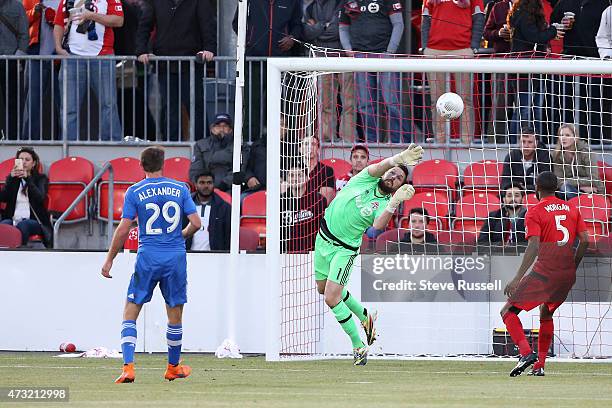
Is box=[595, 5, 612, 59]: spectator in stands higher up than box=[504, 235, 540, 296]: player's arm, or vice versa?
box=[595, 5, 612, 59]: spectator in stands

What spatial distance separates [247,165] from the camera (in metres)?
17.8

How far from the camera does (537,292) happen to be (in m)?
12.8

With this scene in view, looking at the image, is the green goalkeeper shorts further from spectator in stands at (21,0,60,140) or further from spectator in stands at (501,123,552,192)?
spectator in stands at (21,0,60,140)

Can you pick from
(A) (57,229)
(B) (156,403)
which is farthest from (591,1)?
(B) (156,403)

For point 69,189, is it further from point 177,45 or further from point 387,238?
point 387,238

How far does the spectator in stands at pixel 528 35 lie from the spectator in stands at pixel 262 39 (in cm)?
282

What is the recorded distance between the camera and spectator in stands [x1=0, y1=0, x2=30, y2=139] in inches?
747

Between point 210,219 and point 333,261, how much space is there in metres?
2.94

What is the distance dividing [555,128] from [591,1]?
77.2 inches

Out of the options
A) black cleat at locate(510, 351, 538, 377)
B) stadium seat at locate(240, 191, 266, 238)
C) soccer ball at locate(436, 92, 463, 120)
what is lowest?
black cleat at locate(510, 351, 538, 377)

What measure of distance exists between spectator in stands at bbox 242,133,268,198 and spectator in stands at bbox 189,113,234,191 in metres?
0.24

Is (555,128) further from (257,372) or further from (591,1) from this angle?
(257,372)

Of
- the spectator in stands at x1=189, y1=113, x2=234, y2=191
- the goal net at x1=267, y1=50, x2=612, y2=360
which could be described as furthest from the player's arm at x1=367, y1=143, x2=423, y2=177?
the spectator in stands at x1=189, y1=113, x2=234, y2=191

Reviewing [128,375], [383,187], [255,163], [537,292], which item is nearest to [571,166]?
[383,187]
